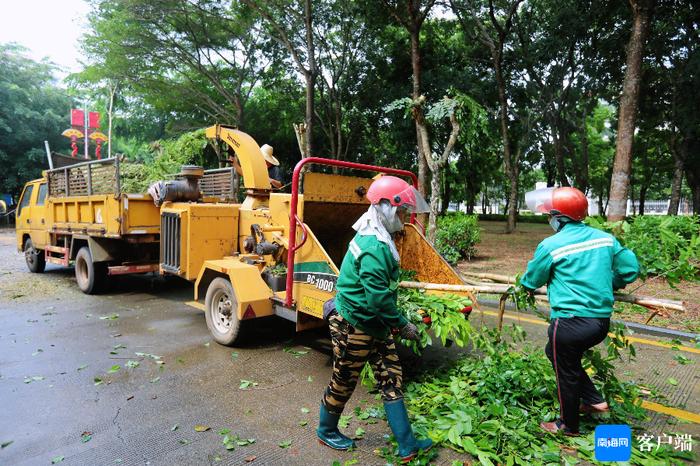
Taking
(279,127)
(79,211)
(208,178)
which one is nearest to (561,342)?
(208,178)

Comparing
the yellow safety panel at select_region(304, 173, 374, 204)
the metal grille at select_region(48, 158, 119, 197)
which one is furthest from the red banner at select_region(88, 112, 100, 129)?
the yellow safety panel at select_region(304, 173, 374, 204)

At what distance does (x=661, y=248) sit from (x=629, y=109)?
606 cm

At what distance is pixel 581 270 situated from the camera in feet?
9.43

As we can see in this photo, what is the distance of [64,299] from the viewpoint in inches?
297

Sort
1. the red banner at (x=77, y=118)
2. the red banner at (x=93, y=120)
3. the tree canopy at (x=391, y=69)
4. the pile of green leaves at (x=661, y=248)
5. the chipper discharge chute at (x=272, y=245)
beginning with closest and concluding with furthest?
the pile of green leaves at (x=661, y=248), the chipper discharge chute at (x=272, y=245), the tree canopy at (x=391, y=69), the red banner at (x=77, y=118), the red banner at (x=93, y=120)

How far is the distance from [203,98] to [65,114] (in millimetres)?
16142

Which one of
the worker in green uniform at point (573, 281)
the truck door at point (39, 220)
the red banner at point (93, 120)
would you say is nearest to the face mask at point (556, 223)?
the worker in green uniform at point (573, 281)

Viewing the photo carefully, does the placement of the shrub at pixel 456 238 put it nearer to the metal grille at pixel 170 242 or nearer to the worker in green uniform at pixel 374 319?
the metal grille at pixel 170 242

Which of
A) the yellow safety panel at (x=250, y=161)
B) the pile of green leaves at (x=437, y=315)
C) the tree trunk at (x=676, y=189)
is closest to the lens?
the pile of green leaves at (x=437, y=315)

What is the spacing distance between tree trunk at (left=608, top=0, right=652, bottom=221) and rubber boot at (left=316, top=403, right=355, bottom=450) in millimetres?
7303

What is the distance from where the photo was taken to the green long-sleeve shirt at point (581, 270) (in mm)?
2848

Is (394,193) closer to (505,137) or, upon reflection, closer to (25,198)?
(25,198)

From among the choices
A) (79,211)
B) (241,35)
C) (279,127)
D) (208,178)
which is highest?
(241,35)

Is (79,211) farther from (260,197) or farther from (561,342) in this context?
(561,342)
